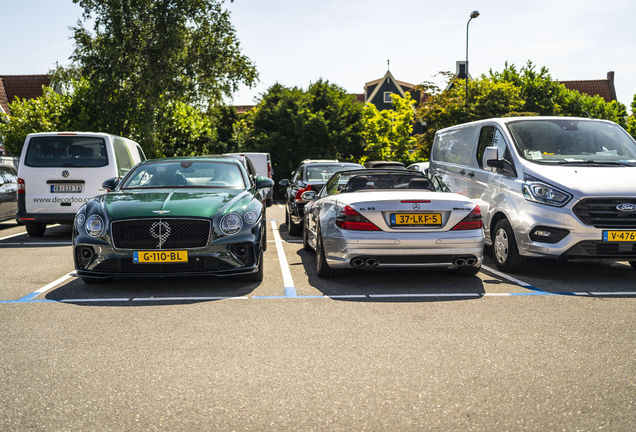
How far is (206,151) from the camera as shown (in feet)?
135

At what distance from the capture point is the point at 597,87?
67812mm

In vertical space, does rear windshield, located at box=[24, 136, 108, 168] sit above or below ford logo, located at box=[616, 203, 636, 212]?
above

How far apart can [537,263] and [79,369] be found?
658 centimetres

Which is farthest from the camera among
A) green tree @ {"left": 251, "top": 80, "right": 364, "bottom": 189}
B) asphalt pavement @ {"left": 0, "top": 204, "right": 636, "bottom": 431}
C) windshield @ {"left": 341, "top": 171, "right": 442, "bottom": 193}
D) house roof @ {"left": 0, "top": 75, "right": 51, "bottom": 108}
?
house roof @ {"left": 0, "top": 75, "right": 51, "bottom": 108}

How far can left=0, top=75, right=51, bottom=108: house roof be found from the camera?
5181cm

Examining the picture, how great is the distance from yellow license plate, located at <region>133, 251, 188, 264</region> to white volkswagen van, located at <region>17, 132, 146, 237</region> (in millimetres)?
5896

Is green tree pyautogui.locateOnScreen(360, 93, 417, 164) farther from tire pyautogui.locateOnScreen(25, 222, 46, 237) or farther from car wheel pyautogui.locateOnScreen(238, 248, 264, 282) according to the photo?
car wheel pyautogui.locateOnScreen(238, 248, 264, 282)

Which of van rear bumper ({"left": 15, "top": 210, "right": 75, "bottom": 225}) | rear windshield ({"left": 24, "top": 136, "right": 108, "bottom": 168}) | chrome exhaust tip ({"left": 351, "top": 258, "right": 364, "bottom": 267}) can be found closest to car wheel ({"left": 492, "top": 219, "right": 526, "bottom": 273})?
chrome exhaust tip ({"left": 351, "top": 258, "right": 364, "bottom": 267})

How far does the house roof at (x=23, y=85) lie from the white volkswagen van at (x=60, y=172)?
147ft

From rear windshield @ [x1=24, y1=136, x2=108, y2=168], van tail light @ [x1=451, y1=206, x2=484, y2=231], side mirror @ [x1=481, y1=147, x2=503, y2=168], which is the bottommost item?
van tail light @ [x1=451, y1=206, x2=484, y2=231]

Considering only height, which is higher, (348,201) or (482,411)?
(348,201)

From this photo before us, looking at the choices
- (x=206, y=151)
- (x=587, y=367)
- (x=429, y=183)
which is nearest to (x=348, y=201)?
(x=429, y=183)

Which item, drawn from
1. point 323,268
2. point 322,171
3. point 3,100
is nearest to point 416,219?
point 323,268

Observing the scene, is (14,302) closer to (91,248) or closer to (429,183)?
(91,248)
